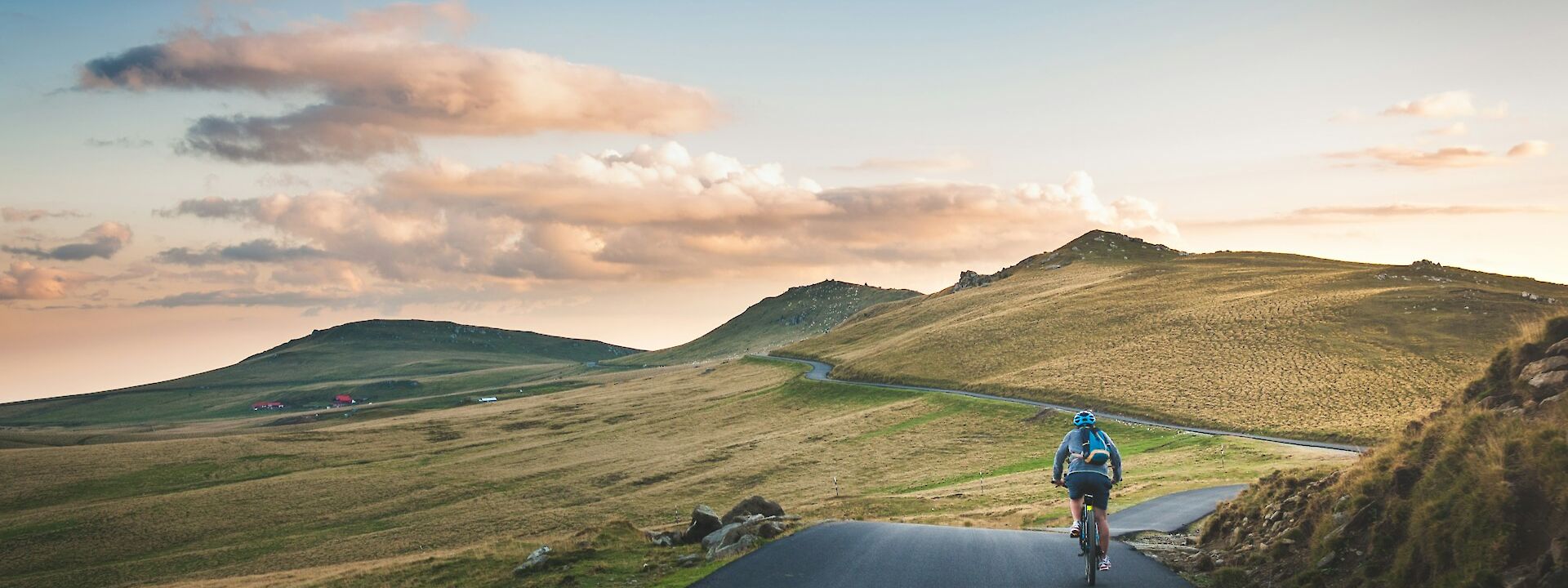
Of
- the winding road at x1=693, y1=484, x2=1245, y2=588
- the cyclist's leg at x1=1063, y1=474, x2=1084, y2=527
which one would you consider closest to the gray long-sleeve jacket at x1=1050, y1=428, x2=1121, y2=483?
the cyclist's leg at x1=1063, y1=474, x2=1084, y2=527

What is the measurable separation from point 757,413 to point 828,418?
18692 millimetres

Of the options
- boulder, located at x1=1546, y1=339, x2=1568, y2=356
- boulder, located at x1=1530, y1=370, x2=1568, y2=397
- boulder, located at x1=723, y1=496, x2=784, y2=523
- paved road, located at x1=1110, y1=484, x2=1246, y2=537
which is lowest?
paved road, located at x1=1110, y1=484, x2=1246, y2=537

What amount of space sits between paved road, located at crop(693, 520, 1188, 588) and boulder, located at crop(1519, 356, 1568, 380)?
6798 mm

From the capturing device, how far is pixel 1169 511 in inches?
1242

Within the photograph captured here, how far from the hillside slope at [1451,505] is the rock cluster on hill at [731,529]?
1025cm

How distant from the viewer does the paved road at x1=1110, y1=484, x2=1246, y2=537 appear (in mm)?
27453

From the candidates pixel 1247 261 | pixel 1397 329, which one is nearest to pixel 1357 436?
pixel 1397 329

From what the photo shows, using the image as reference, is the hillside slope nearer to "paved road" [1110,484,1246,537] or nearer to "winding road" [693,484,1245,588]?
"winding road" [693,484,1245,588]

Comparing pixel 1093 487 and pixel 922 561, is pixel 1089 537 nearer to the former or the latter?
pixel 1093 487

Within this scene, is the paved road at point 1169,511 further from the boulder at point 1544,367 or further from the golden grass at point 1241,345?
the golden grass at point 1241,345

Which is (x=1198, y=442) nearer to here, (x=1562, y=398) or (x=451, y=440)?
(x=1562, y=398)

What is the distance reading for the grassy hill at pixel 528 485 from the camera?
42.0 metres

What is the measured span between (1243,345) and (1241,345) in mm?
396

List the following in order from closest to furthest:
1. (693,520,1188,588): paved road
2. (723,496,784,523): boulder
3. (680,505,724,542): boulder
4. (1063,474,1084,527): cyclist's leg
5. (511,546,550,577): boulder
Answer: (693,520,1188,588): paved road
(1063,474,1084,527): cyclist's leg
(511,546,550,577): boulder
(680,505,724,542): boulder
(723,496,784,523): boulder
